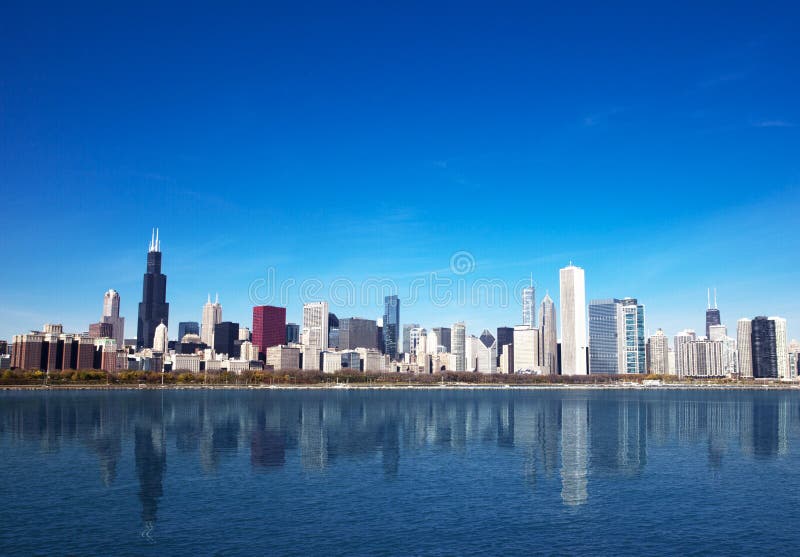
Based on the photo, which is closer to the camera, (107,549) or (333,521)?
(107,549)

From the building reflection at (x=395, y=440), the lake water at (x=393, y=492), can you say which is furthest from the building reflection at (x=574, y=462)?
the lake water at (x=393, y=492)

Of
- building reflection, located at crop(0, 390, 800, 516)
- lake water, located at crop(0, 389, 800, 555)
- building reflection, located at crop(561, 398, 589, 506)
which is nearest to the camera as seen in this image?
lake water, located at crop(0, 389, 800, 555)

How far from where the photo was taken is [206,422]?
124500 millimetres

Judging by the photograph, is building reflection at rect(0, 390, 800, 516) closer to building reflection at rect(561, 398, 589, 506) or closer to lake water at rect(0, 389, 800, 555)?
building reflection at rect(561, 398, 589, 506)

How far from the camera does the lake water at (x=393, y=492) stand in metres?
43.8

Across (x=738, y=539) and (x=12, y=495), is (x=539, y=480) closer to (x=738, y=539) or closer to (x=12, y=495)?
(x=738, y=539)

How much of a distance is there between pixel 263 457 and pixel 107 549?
35.7m

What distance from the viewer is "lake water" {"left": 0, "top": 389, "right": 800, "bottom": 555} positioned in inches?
1725

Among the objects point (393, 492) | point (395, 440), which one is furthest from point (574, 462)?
point (395, 440)

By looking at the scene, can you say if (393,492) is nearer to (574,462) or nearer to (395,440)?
(574,462)

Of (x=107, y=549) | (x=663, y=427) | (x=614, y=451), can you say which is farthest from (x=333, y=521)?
(x=663, y=427)

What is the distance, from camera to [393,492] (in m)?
58.0

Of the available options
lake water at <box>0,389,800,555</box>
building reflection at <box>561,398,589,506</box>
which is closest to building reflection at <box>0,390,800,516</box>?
building reflection at <box>561,398,589,506</box>

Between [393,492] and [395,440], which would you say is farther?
[395,440]
